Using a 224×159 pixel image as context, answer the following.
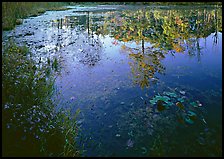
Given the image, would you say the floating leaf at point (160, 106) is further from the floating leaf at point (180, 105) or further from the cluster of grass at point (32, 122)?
the cluster of grass at point (32, 122)

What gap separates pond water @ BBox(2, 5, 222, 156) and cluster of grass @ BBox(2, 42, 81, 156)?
0.93 feet

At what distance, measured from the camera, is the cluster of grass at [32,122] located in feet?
12.4

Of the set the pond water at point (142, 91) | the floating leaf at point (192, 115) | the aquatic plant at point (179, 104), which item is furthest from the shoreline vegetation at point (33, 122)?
the floating leaf at point (192, 115)

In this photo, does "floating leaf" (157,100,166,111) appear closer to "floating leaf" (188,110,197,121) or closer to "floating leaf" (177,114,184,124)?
"floating leaf" (177,114,184,124)

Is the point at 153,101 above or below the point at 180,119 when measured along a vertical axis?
above

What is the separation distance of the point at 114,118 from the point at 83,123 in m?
0.66

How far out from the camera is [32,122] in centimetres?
411

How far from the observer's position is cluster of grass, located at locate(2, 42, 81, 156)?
12.4ft

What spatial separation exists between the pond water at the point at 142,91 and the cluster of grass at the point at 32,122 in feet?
0.93

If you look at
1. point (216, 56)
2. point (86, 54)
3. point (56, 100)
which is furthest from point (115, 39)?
point (56, 100)

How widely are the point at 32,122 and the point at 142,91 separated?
3.09 metres

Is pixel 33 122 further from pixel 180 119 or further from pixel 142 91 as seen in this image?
pixel 142 91

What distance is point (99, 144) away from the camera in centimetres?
413

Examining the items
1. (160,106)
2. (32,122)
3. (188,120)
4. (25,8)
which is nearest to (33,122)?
(32,122)
